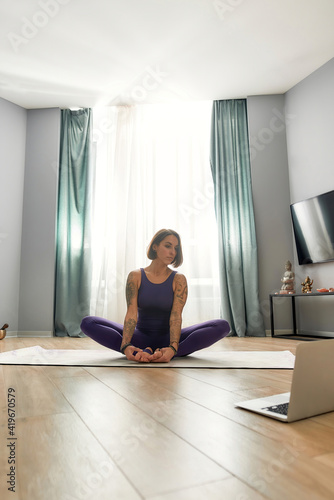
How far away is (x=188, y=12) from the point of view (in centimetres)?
326

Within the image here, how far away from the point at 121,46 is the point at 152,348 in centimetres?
293

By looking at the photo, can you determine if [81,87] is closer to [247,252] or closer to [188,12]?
[188,12]

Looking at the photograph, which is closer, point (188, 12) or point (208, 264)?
point (188, 12)

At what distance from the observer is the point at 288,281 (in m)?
4.16

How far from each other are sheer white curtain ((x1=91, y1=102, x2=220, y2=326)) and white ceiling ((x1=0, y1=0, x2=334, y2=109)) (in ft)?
0.96

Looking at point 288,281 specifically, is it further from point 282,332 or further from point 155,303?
point 155,303

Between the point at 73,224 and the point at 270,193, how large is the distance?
2419 millimetres

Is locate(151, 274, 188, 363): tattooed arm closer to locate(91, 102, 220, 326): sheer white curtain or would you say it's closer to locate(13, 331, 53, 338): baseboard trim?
locate(91, 102, 220, 326): sheer white curtain

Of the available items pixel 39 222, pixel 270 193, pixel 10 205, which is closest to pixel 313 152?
pixel 270 193

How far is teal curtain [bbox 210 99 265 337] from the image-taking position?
4.32m

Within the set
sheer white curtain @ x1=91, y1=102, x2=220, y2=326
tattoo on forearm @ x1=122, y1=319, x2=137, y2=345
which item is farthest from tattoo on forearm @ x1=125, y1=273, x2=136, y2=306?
sheer white curtain @ x1=91, y1=102, x2=220, y2=326

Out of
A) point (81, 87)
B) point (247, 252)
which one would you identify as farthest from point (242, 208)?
point (81, 87)

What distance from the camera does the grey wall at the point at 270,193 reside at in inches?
174

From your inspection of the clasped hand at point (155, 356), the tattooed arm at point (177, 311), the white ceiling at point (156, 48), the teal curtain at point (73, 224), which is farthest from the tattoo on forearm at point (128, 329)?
the white ceiling at point (156, 48)
